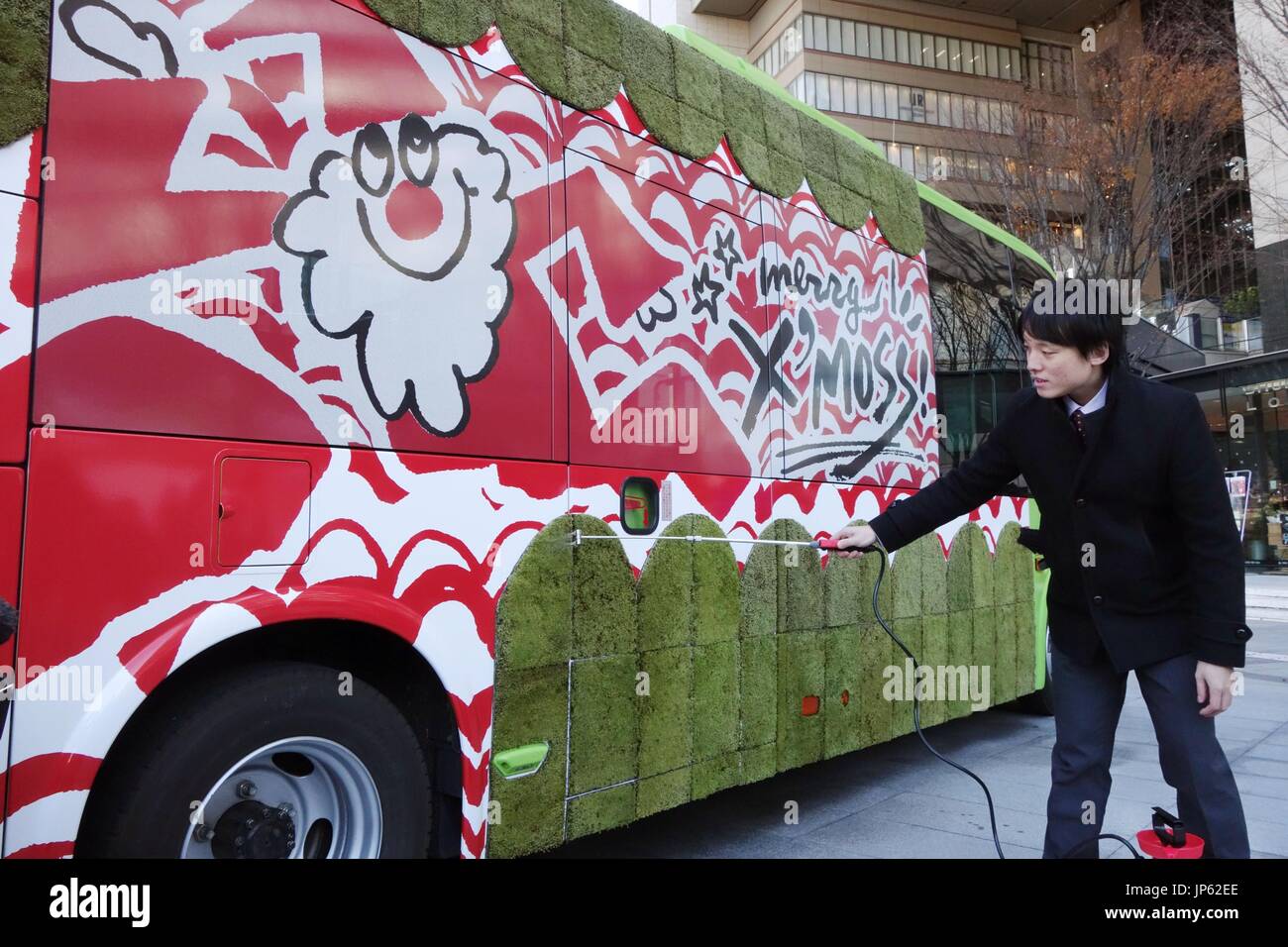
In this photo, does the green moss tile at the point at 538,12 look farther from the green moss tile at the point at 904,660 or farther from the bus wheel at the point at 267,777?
the green moss tile at the point at 904,660

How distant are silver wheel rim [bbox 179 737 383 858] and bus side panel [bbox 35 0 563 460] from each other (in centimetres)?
82

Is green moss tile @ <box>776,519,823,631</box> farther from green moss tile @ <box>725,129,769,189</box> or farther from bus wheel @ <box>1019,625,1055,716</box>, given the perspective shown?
bus wheel @ <box>1019,625,1055,716</box>

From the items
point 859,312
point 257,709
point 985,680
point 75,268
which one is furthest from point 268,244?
point 985,680

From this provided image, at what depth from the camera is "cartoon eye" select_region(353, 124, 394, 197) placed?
99.5 inches

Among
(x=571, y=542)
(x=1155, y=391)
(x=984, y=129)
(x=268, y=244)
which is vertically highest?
(x=984, y=129)

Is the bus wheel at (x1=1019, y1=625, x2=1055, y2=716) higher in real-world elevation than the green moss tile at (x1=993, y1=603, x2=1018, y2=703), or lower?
lower

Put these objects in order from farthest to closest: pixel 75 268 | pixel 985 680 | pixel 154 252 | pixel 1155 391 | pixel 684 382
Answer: pixel 985 680
pixel 684 382
pixel 1155 391
pixel 154 252
pixel 75 268

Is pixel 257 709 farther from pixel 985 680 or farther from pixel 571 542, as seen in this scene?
pixel 985 680

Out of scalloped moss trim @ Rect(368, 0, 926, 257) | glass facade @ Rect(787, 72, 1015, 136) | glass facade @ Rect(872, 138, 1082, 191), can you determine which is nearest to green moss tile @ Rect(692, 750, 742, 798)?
scalloped moss trim @ Rect(368, 0, 926, 257)

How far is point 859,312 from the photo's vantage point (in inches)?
183

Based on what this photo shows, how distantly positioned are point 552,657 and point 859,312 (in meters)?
2.64

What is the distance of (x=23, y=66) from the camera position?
1895 millimetres

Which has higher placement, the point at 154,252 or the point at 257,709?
the point at 154,252

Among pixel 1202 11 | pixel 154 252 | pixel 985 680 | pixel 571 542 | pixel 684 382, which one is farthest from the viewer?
pixel 1202 11
